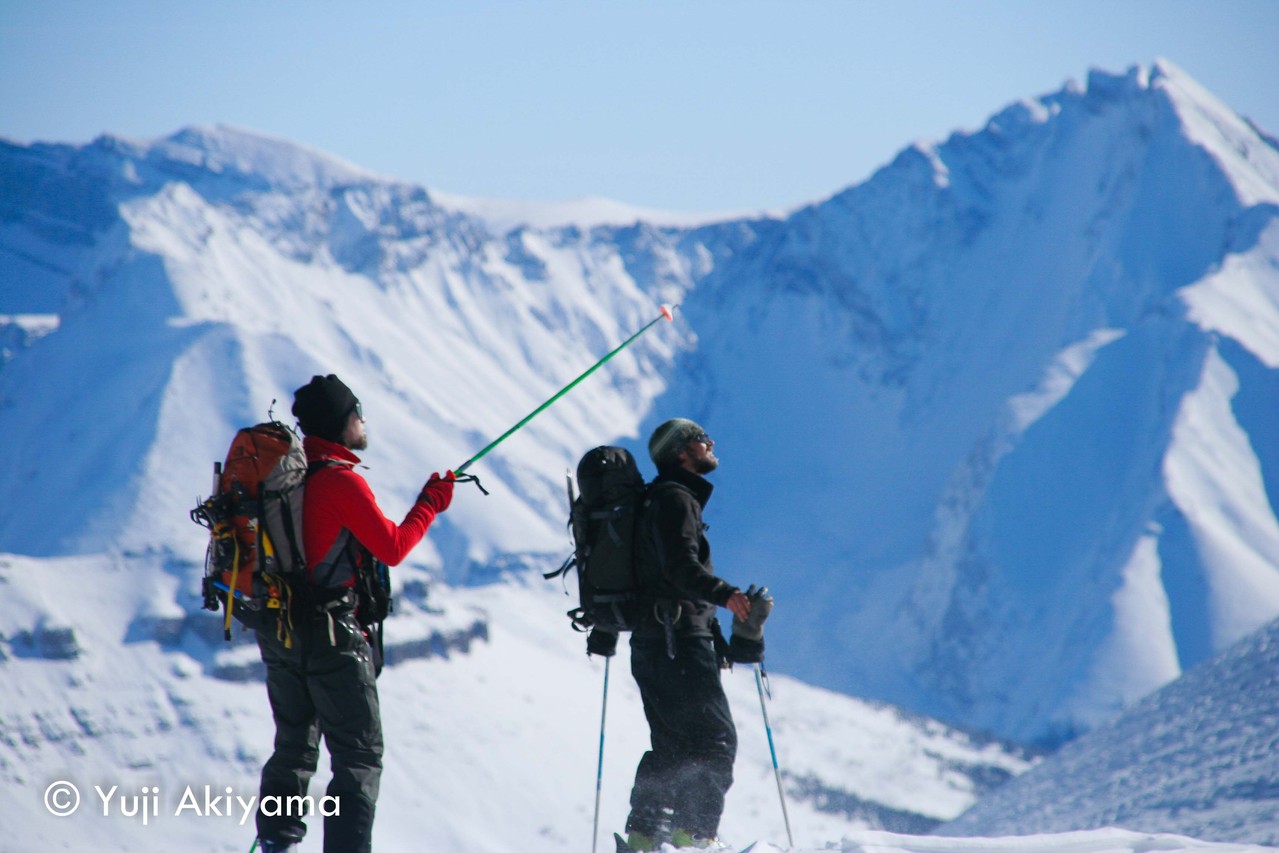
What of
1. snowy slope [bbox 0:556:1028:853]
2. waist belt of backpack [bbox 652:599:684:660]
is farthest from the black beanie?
snowy slope [bbox 0:556:1028:853]

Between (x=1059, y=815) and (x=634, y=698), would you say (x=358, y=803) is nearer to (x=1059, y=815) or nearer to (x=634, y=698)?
(x=1059, y=815)

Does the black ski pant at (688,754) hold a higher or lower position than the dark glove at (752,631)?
lower

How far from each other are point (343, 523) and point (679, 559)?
234 cm

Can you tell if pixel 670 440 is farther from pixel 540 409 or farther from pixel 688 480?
pixel 540 409

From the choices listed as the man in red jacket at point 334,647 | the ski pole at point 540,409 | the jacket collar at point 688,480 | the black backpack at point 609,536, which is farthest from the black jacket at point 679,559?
the man in red jacket at point 334,647

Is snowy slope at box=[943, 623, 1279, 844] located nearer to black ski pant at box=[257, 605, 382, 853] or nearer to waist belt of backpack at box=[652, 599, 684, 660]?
waist belt of backpack at box=[652, 599, 684, 660]

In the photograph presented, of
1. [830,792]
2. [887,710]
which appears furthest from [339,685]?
[887,710]

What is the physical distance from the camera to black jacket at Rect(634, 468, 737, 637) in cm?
941

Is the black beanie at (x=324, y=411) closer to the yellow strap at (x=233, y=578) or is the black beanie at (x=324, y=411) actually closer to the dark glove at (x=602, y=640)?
the yellow strap at (x=233, y=578)

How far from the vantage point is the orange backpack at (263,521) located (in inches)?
342

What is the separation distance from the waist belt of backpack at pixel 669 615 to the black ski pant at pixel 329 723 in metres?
2.09

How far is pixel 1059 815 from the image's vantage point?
94.8 ft

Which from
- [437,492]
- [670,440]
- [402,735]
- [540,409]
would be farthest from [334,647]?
[402,735]

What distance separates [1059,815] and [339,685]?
23.8 metres
